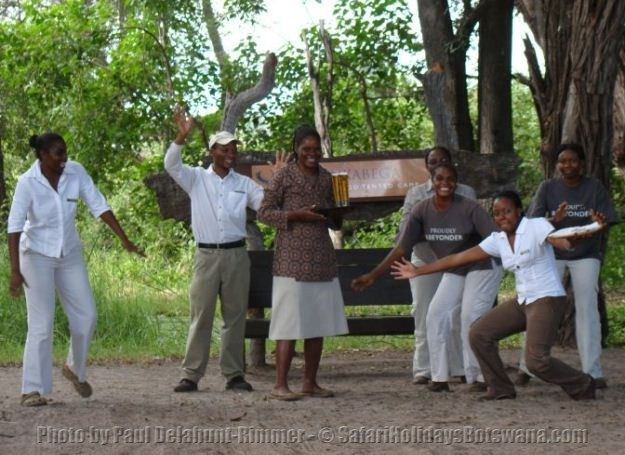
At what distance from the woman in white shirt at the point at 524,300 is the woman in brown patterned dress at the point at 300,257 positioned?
61cm

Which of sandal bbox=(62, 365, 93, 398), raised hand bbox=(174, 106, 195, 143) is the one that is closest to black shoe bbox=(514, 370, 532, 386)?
raised hand bbox=(174, 106, 195, 143)

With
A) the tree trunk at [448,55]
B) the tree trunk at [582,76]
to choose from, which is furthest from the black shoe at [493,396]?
the tree trunk at [448,55]

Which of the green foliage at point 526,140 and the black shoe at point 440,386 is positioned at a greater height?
the green foliage at point 526,140

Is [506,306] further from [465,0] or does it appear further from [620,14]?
[465,0]

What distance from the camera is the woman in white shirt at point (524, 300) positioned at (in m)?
8.75

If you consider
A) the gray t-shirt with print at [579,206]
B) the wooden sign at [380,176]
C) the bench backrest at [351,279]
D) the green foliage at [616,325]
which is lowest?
the green foliage at [616,325]

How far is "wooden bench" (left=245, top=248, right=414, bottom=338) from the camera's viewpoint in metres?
10.9

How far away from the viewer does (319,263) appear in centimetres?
927

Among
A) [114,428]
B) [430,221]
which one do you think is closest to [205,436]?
[114,428]

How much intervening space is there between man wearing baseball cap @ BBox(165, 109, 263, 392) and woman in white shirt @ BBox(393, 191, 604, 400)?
1282 mm

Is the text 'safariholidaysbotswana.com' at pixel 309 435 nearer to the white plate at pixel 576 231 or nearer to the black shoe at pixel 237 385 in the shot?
the white plate at pixel 576 231

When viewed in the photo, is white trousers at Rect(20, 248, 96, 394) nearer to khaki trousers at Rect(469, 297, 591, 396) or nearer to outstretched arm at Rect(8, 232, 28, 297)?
outstretched arm at Rect(8, 232, 28, 297)

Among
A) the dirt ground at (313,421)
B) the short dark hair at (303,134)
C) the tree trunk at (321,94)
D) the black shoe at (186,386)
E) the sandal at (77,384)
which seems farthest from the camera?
the tree trunk at (321,94)

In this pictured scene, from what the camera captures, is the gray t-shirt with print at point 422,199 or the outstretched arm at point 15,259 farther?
the gray t-shirt with print at point 422,199
